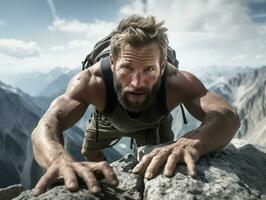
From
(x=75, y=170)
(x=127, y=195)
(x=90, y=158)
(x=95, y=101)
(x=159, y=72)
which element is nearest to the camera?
(x=75, y=170)

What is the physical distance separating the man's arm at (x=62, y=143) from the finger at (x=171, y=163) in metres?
0.77

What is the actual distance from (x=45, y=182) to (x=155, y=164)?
1.55 metres

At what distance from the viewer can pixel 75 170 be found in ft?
15.9

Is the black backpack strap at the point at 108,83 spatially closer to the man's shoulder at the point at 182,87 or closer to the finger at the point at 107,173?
the man's shoulder at the point at 182,87

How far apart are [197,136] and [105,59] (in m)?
2.94

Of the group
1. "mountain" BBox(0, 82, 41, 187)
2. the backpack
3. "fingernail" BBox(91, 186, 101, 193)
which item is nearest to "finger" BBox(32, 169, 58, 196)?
"fingernail" BBox(91, 186, 101, 193)

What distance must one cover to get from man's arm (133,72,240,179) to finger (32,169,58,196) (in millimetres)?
1213

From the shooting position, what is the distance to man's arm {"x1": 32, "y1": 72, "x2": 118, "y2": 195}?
472 centimetres

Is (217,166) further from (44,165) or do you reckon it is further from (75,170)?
(44,165)

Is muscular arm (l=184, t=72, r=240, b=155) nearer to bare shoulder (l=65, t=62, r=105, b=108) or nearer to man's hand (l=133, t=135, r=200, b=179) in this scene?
man's hand (l=133, t=135, r=200, b=179)

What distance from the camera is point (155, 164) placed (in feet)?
17.1

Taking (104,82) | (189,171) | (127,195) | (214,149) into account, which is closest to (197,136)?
(214,149)

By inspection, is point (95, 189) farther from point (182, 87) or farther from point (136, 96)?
point (182, 87)

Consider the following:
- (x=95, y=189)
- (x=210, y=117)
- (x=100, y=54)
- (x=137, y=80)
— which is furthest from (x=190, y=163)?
(x=100, y=54)
